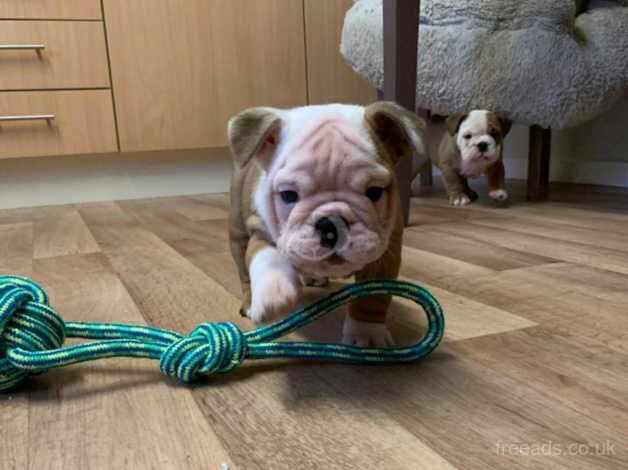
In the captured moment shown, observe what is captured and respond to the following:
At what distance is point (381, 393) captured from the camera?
0.63m

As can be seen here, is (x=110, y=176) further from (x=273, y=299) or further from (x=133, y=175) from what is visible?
(x=273, y=299)

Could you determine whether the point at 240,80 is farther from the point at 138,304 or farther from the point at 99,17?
the point at 138,304

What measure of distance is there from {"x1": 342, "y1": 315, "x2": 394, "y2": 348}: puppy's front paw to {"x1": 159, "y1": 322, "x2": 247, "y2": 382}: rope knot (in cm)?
15

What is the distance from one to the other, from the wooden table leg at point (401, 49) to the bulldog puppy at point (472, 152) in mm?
583

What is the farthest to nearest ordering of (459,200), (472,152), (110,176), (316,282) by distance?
1. (110,176)
2. (459,200)
3. (472,152)
4. (316,282)

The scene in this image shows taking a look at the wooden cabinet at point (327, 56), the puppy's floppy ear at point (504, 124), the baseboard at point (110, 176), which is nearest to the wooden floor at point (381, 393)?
the puppy's floppy ear at point (504, 124)

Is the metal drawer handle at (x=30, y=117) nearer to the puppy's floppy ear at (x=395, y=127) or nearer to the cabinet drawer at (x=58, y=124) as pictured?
the cabinet drawer at (x=58, y=124)

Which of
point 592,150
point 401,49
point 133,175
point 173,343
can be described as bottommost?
point 133,175

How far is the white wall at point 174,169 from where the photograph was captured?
2420mm

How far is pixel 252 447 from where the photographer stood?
0.53 meters

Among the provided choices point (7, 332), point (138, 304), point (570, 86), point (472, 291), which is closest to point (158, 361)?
point (7, 332)

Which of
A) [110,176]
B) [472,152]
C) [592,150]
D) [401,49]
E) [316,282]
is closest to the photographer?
[316,282]

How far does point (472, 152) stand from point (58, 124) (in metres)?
1.65

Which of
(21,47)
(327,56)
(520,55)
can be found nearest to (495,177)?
(520,55)
